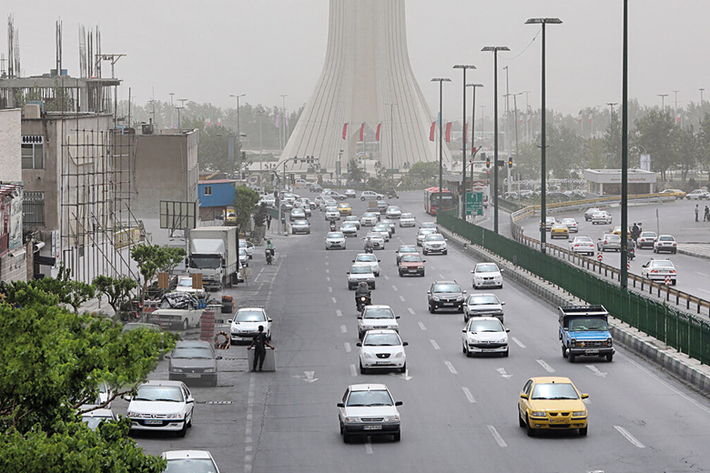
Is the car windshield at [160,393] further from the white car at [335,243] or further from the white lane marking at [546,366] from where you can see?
the white car at [335,243]

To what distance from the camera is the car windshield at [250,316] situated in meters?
40.1

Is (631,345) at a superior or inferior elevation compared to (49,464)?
inferior

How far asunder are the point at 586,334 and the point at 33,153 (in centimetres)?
2819

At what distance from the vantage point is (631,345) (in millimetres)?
36062

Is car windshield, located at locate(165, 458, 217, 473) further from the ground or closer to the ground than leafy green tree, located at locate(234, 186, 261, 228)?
closer to the ground

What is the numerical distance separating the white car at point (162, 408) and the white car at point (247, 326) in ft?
45.4

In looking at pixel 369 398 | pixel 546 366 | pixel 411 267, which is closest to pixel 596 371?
pixel 546 366

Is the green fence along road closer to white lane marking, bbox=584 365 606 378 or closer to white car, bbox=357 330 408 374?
white lane marking, bbox=584 365 606 378

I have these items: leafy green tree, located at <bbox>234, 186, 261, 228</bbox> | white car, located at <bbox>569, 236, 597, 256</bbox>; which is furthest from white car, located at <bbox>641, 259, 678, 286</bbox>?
leafy green tree, located at <bbox>234, 186, 261, 228</bbox>

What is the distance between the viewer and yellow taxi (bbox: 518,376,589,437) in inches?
936

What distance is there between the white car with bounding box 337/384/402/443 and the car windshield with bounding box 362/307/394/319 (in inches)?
574

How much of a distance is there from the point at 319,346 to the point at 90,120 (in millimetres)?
23030

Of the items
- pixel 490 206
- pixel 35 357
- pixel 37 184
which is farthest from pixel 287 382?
pixel 490 206

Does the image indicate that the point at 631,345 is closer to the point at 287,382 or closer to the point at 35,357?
the point at 287,382
